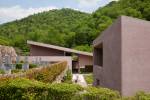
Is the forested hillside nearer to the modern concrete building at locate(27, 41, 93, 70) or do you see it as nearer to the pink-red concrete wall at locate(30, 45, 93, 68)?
the modern concrete building at locate(27, 41, 93, 70)

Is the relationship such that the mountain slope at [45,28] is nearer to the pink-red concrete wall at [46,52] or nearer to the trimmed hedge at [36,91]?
the pink-red concrete wall at [46,52]

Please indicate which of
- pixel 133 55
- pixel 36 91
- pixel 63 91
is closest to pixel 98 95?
pixel 63 91

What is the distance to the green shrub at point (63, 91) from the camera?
10.4 m

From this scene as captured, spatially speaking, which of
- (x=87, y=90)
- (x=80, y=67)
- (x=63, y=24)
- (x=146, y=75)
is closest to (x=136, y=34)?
(x=146, y=75)

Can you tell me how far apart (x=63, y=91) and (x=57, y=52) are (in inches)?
1703

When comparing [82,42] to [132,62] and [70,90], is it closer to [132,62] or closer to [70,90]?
[132,62]

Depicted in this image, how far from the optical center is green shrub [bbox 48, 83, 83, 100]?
10.4 metres

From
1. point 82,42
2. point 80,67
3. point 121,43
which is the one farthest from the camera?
point 82,42

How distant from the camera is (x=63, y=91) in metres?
10.4

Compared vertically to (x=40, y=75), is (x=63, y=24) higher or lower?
higher

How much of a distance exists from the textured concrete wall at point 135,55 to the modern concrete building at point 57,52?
114 feet

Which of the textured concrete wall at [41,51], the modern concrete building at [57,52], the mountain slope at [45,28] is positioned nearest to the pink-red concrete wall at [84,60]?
the modern concrete building at [57,52]

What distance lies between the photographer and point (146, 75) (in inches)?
670

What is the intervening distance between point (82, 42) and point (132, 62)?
222ft
